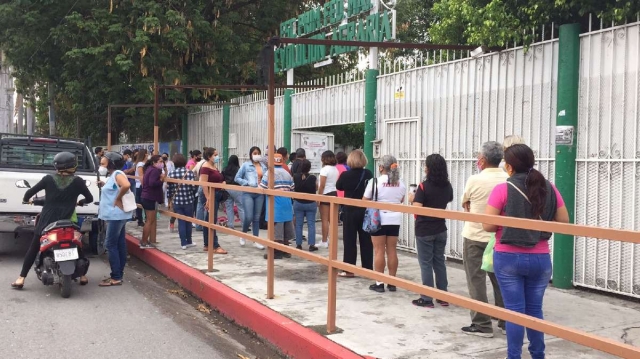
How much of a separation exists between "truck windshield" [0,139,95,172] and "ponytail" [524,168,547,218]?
836 centimetres

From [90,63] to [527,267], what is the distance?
16.8 m

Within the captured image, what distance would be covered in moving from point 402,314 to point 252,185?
14.6ft

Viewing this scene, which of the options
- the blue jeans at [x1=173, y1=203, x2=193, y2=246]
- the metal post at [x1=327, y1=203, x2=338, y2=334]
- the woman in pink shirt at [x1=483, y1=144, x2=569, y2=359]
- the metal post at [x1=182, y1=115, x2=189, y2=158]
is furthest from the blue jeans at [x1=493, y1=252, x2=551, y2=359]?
the metal post at [x1=182, y1=115, x2=189, y2=158]

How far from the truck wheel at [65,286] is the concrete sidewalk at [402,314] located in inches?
65.8

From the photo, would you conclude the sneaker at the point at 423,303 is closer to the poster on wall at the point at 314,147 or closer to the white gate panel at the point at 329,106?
the white gate panel at the point at 329,106

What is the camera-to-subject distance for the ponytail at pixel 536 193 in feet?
12.7

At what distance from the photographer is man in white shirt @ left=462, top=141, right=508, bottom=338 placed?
199 inches

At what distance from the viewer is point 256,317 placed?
573 centimetres

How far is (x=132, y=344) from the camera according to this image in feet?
17.5

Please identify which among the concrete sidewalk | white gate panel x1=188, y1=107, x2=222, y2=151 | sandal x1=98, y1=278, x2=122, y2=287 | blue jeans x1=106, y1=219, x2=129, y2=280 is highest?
white gate panel x1=188, y1=107, x2=222, y2=151

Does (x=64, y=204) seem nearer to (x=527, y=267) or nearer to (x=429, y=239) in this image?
(x=429, y=239)

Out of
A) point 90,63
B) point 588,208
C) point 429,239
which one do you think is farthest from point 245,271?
point 90,63

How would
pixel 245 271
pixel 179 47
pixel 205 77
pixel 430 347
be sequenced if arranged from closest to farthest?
pixel 430 347
pixel 245 271
pixel 179 47
pixel 205 77

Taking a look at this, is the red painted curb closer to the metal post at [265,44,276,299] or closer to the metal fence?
A: the metal post at [265,44,276,299]
